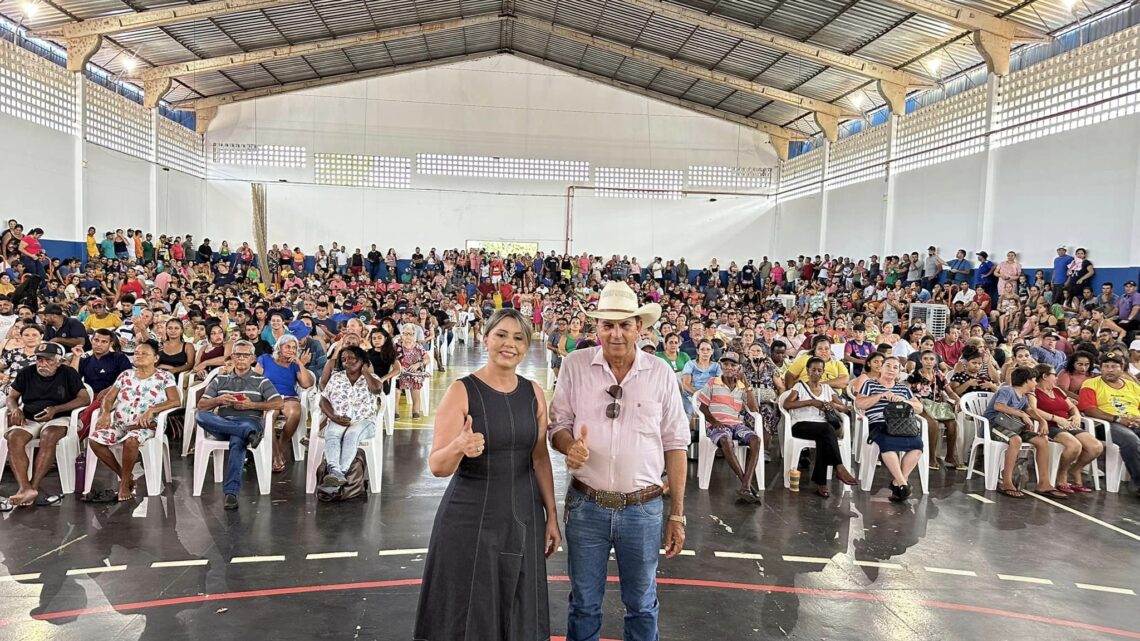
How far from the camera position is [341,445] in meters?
5.33

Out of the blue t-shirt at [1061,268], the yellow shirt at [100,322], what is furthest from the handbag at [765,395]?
the blue t-shirt at [1061,268]

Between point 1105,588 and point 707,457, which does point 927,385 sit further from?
point 1105,588

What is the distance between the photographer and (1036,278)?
43.8 feet

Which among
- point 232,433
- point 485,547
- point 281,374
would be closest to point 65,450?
point 232,433

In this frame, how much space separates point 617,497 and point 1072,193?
14.0 m

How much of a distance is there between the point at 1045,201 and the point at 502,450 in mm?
14745

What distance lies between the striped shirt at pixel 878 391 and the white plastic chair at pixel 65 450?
601 cm

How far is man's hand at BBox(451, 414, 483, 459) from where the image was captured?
2.21 meters

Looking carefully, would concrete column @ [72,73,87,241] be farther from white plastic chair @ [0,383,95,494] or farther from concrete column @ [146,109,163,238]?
white plastic chair @ [0,383,95,494]

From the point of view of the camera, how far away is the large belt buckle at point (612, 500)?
96.7 inches

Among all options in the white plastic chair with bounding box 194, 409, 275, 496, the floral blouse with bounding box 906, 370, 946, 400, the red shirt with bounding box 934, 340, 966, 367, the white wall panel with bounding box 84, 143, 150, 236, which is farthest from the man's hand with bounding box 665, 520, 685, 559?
the white wall panel with bounding box 84, 143, 150, 236

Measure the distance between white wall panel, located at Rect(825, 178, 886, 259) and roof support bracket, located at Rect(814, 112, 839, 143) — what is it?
157cm

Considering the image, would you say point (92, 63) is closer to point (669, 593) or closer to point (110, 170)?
point (110, 170)

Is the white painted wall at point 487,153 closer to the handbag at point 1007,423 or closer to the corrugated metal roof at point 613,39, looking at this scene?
the corrugated metal roof at point 613,39
